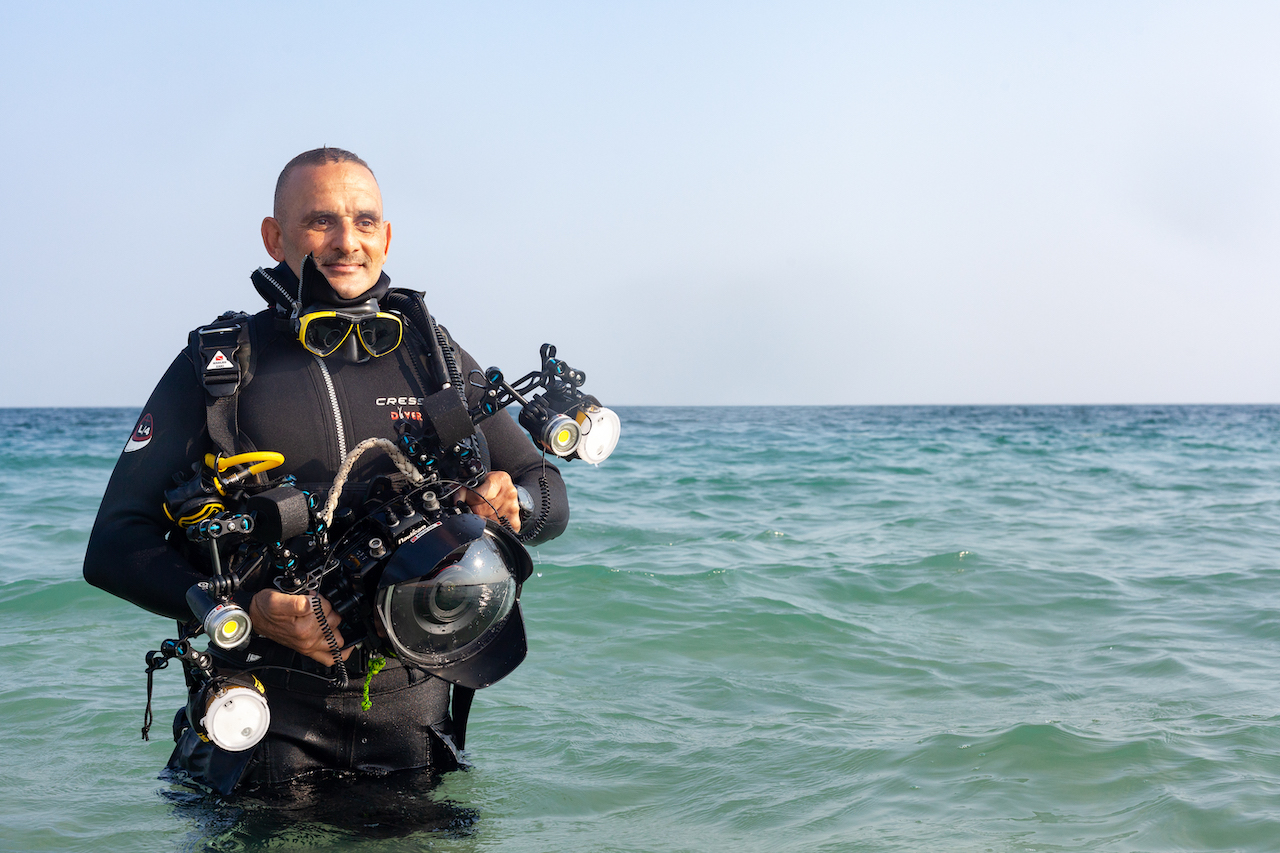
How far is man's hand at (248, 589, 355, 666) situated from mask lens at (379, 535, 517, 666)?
14 centimetres

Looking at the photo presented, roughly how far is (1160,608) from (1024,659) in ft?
5.48

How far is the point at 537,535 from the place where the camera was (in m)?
2.96

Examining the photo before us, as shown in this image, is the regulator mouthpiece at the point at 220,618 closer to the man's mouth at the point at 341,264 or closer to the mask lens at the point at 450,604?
the mask lens at the point at 450,604

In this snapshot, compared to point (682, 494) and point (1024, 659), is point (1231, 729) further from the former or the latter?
point (682, 494)

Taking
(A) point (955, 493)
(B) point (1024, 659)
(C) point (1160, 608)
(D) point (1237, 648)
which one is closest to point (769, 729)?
(B) point (1024, 659)

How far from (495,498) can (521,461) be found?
17.3 inches

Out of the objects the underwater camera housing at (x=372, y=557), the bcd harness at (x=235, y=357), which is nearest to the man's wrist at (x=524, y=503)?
the underwater camera housing at (x=372, y=557)

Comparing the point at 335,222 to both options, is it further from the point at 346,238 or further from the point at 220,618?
the point at 220,618

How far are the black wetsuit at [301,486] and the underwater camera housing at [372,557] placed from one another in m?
0.09

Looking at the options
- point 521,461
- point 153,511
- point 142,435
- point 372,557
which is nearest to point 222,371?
point 142,435

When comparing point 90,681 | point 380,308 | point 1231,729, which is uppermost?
point 380,308

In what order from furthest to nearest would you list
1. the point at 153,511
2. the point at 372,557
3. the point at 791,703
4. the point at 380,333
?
1. the point at 791,703
2. the point at 380,333
3. the point at 153,511
4. the point at 372,557

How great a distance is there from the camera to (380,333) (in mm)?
2832

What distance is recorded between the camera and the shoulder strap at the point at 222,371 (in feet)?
8.43
